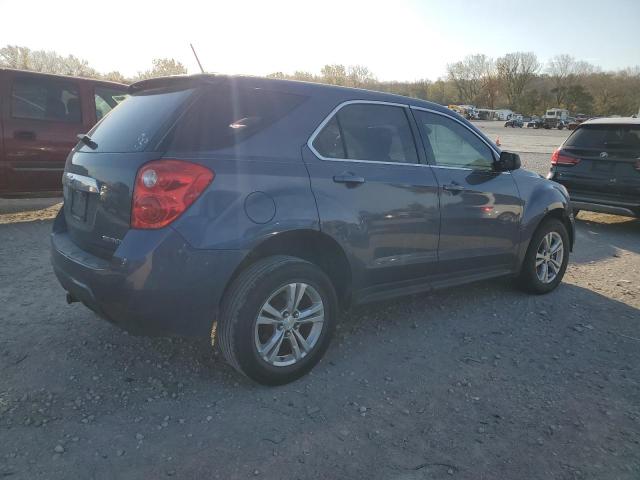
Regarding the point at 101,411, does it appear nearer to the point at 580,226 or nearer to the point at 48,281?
the point at 48,281

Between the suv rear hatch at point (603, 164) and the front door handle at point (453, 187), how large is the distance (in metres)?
4.77

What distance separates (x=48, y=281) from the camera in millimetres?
4535

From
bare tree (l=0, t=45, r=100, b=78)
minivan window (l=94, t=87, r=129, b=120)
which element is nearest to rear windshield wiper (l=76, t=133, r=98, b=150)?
minivan window (l=94, t=87, r=129, b=120)

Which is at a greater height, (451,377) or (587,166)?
(587,166)

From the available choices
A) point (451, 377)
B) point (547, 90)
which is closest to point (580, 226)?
point (451, 377)

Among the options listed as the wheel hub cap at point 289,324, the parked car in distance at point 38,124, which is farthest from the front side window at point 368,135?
the parked car in distance at point 38,124

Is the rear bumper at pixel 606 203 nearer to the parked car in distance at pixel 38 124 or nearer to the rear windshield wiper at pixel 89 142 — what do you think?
the rear windshield wiper at pixel 89 142

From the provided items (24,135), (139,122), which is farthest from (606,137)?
(24,135)

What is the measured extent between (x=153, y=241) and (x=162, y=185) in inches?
11.3

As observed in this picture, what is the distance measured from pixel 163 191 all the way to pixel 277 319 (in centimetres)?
98

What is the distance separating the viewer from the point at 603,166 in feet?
24.6

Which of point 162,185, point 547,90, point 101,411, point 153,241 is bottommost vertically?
point 101,411

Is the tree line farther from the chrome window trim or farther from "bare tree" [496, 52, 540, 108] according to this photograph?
the chrome window trim

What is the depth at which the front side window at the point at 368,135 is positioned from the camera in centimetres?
313
